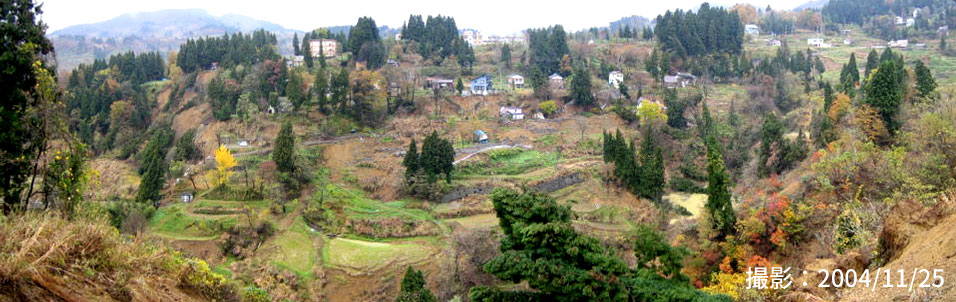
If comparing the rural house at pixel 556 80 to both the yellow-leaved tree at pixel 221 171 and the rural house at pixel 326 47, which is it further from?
the yellow-leaved tree at pixel 221 171

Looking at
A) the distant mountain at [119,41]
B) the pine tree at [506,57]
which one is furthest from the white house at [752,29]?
the distant mountain at [119,41]

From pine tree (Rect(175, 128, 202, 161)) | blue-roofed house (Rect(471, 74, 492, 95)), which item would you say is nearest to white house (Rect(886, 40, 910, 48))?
blue-roofed house (Rect(471, 74, 492, 95))

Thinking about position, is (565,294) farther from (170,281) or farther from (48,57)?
(48,57)

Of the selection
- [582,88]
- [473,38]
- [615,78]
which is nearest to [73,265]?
[582,88]

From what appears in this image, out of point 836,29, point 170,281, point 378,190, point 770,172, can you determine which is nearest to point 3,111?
point 170,281

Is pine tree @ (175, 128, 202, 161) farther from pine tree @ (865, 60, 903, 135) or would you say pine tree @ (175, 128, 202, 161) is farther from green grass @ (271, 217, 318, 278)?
pine tree @ (865, 60, 903, 135)

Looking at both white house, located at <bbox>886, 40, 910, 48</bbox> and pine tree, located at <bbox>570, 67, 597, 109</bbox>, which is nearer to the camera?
pine tree, located at <bbox>570, 67, 597, 109</bbox>
